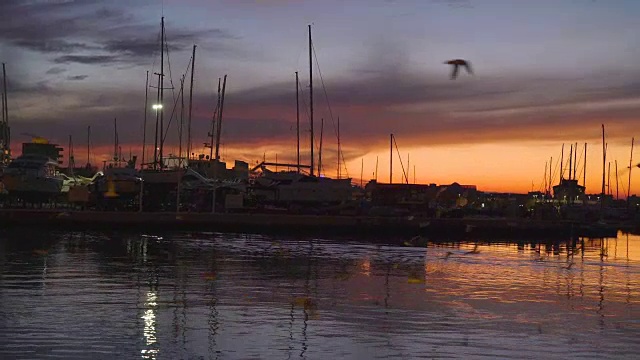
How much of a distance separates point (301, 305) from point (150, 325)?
560 centimetres

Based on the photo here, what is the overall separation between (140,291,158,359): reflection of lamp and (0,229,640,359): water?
0.19ft

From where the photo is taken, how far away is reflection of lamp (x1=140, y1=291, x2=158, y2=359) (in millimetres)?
16562

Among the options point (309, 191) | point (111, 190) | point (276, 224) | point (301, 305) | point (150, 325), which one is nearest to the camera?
point (150, 325)

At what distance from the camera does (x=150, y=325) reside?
19.7 metres

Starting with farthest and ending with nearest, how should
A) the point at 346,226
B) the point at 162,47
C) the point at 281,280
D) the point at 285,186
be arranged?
the point at 285,186 → the point at 162,47 → the point at 346,226 → the point at 281,280

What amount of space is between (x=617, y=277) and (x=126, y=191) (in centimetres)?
5069

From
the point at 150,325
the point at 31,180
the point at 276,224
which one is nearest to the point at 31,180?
the point at 31,180

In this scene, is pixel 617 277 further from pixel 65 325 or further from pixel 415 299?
pixel 65 325

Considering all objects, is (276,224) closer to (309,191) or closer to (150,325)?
(309,191)

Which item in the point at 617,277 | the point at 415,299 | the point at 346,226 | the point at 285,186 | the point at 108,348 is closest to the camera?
the point at 108,348

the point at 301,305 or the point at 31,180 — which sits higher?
the point at 31,180

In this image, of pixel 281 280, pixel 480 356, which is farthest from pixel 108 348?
pixel 281 280

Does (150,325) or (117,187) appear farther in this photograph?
(117,187)

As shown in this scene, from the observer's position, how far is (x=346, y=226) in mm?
67500
